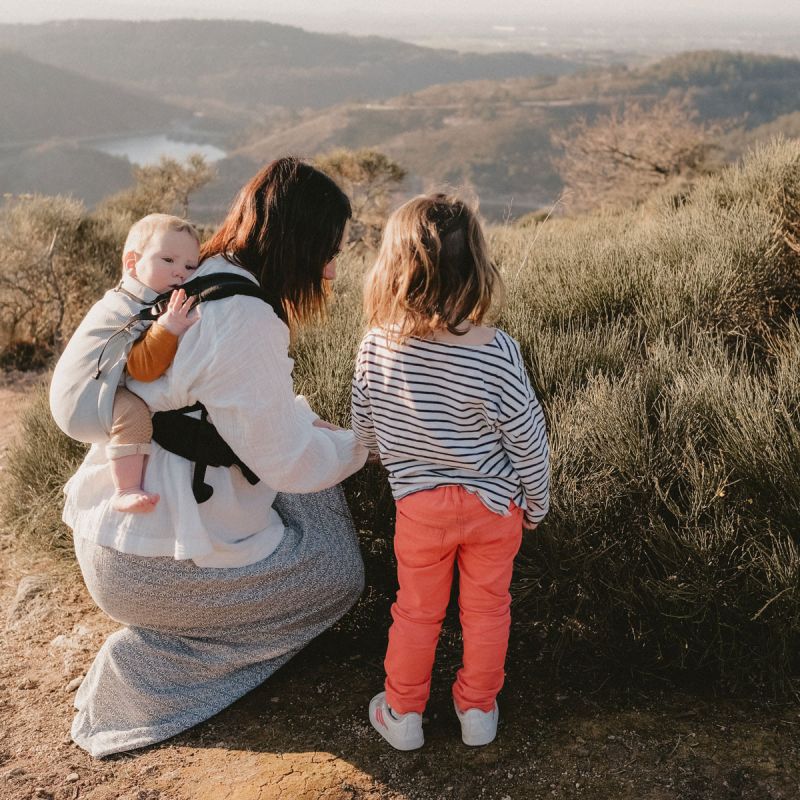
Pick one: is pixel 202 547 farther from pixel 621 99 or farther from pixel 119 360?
pixel 621 99

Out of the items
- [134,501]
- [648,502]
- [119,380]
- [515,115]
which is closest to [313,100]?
[515,115]

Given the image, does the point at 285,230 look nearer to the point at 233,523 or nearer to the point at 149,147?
the point at 233,523

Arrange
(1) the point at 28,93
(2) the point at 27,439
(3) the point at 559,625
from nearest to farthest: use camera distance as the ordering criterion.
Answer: (3) the point at 559,625
(2) the point at 27,439
(1) the point at 28,93

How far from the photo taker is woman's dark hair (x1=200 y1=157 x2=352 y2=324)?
2189mm

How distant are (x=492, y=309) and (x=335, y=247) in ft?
1.78

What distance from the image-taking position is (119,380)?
7.15 feet

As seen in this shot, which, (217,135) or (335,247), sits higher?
(335,247)

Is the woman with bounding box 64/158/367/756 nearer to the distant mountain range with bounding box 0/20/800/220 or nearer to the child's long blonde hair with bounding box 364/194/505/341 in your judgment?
the child's long blonde hair with bounding box 364/194/505/341

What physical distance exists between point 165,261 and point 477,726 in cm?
159

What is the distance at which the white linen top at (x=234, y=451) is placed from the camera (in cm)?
209

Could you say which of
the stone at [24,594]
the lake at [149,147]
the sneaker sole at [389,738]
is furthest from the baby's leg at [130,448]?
the lake at [149,147]

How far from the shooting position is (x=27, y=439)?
4.16 meters

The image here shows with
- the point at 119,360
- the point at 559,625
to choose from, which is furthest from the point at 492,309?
the point at 559,625

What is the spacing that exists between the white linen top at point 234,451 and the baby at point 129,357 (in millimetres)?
42
